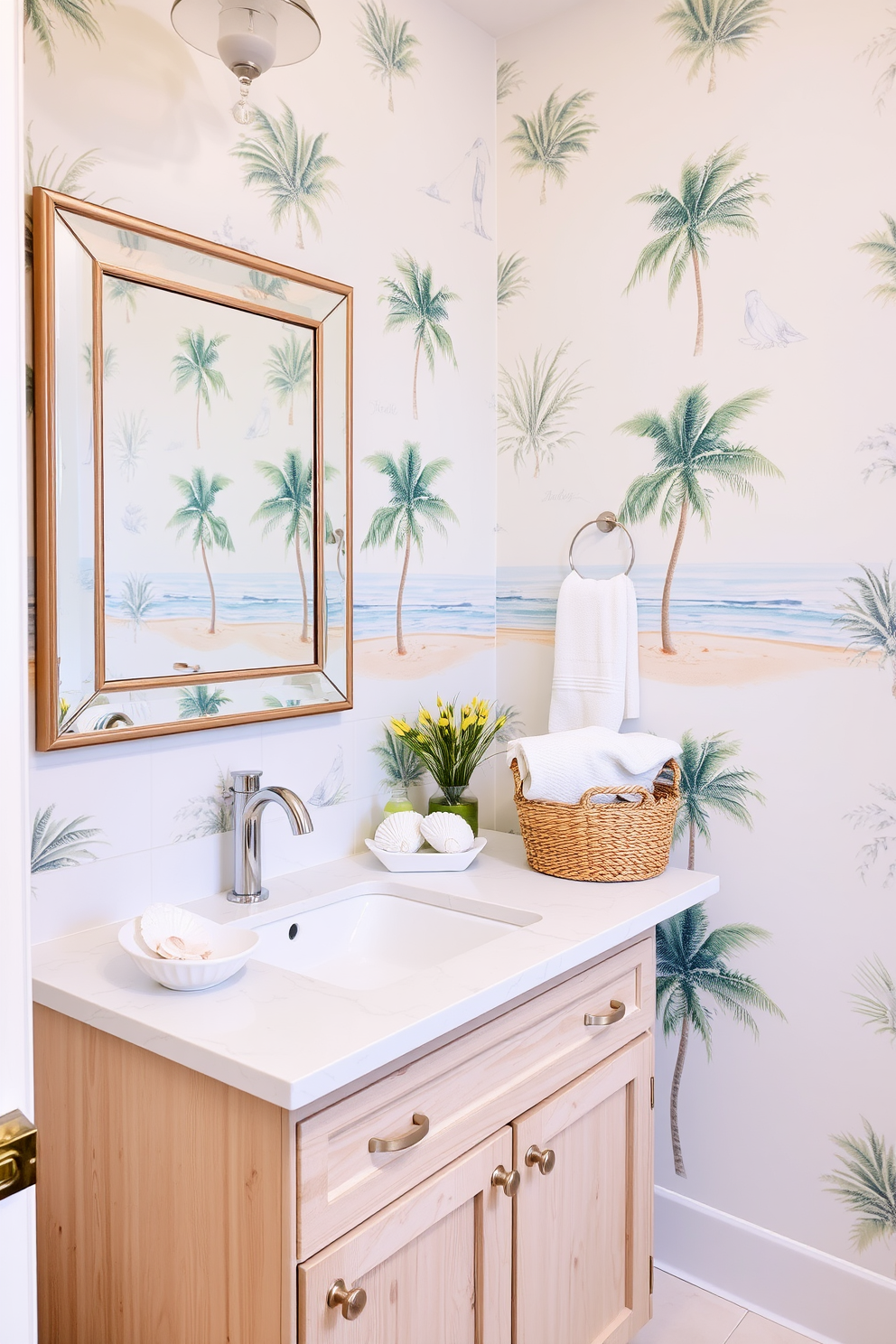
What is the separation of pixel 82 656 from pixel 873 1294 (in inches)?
68.7

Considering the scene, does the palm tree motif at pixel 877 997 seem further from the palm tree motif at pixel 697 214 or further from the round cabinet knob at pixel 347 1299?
the palm tree motif at pixel 697 214

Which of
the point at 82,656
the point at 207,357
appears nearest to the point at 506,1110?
the point at 82,656

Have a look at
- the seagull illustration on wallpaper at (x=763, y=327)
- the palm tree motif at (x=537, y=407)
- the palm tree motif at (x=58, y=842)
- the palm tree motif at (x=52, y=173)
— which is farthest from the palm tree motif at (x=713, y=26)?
the palm tree motif at (x=58, y=842)

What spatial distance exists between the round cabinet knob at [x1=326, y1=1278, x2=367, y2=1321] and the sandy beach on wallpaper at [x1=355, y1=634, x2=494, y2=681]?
→ 1.05 metres

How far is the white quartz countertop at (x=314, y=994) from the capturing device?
3.50ft

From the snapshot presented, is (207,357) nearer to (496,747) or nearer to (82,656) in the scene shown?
(82,656)

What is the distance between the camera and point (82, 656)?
1388mm

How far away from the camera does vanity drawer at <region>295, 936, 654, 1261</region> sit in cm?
108

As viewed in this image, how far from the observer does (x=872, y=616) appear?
1.69 m

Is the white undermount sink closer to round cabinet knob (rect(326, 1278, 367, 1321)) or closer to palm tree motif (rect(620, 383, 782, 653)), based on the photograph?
round cabinet knob (rect(326, 1278, 367, 1321))

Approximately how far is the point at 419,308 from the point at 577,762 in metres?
1.00

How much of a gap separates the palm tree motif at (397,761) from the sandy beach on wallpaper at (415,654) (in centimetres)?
10

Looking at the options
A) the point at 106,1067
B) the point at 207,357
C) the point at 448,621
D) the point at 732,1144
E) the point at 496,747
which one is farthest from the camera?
the point at 496,747

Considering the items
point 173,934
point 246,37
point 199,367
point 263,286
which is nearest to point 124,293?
point 199,367
